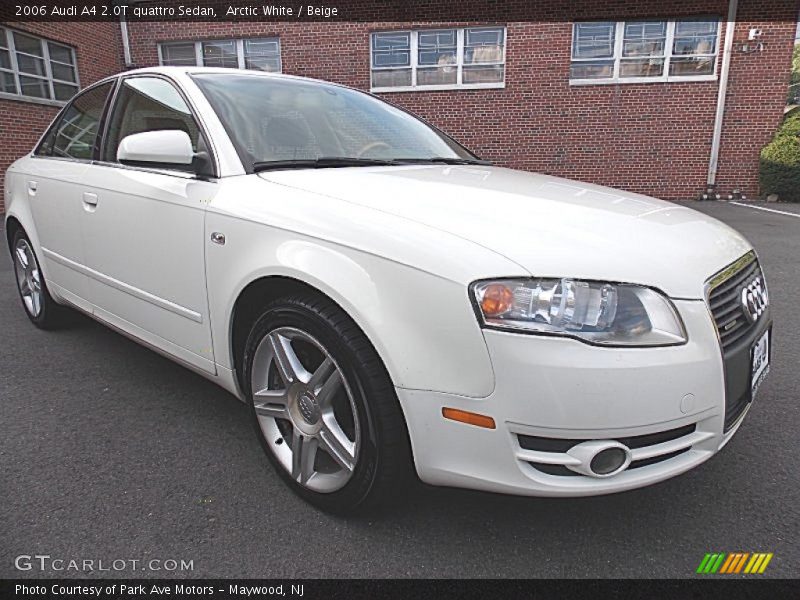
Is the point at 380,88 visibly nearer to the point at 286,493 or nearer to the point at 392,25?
the point at 392,25

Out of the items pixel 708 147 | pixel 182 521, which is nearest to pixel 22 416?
pixel 182 521

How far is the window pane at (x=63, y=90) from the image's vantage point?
10968mm

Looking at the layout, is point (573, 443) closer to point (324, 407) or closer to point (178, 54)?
point (324, 407)

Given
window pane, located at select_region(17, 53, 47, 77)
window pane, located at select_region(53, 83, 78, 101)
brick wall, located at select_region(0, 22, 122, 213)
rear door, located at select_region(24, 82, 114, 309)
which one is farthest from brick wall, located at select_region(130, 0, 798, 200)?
rear door, located at select_region(24, 82, 114, 309)

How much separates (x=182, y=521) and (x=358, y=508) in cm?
60

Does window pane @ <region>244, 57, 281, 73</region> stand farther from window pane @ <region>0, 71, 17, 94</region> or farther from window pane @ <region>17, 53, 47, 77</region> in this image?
window pane @ <region>0, 71, 17, 94</region>

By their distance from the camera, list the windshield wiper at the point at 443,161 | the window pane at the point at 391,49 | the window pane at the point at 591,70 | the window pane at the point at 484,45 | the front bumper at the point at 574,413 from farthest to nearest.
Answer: the window pane at the point at 391,49
the window pane at the point at 484,45
the window pane at the point at 591,70
the windshield wiper at the point at 443,161
the front bumper at the point at 574,413

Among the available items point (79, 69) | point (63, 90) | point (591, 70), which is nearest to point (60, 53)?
point (79, 69)

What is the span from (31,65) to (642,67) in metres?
11.7

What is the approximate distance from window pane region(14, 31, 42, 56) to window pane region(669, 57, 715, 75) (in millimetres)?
12217

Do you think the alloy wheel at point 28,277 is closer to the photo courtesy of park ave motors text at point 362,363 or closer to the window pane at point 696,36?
the photo courtesy of park ave motors text at point 362,363

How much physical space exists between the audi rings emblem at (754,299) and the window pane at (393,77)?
11046 mm

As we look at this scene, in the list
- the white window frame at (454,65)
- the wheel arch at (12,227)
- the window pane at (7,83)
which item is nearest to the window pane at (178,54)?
the window pane at (7,83)

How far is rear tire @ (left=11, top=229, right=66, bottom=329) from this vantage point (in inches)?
141
